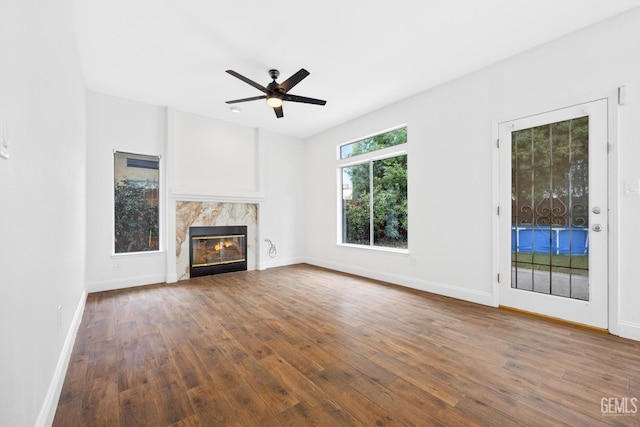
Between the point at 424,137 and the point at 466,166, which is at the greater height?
the point at 424,137

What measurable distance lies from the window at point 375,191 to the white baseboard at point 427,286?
1.68ft

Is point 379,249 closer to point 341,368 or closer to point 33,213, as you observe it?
point 341,368

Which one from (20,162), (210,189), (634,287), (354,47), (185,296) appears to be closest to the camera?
(20,162)

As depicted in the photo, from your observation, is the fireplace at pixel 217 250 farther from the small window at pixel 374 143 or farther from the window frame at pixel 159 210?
the small window at pixel 374 143

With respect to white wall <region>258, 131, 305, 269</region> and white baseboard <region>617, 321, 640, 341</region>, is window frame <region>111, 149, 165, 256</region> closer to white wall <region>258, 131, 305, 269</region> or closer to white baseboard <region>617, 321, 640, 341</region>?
white wall <region>258, 131, 305, 269</region>

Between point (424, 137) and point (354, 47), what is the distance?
172 centimetres

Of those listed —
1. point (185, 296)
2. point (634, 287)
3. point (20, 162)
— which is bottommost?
→ point (185, 296)

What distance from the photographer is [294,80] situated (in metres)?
3.04

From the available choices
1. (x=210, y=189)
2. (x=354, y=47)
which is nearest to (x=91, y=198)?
(x=210, y=189)

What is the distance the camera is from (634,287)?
2.43 m

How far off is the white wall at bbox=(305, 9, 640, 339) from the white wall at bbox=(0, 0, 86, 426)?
397 cm

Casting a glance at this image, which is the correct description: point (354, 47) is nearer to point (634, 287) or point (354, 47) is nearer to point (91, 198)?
point (634, 287)

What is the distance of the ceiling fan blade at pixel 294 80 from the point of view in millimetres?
2875

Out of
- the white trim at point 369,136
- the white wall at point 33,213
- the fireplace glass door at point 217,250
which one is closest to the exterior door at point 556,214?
the white trim at point 369,136
